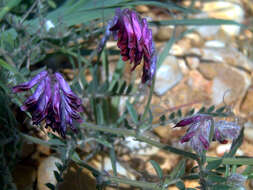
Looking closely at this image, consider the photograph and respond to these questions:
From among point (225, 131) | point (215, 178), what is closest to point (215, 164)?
point (215, 178)

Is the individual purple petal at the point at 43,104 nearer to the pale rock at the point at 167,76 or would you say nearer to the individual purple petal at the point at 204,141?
the individual purple petal at the point at 204,141

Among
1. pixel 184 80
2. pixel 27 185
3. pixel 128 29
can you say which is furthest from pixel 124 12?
pixel 184 80

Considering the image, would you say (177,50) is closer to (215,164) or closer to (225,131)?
(225,131)

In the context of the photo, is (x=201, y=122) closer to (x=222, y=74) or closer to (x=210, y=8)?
(x=222, y=74)

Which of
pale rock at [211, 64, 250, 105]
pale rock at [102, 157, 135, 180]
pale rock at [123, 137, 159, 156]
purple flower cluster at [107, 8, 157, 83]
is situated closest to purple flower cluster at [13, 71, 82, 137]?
purple flower cluster at [107, 8, 157, 83]

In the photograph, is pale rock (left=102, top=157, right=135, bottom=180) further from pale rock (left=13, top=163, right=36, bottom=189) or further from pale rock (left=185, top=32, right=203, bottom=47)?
pale rock (left=185, top=32, right=203, bottom=47)

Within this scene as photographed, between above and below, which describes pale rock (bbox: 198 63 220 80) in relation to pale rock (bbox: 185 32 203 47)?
below
